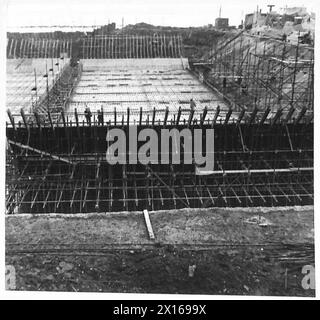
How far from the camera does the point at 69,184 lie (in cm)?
1277

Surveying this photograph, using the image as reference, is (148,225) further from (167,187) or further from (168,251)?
(167,187)

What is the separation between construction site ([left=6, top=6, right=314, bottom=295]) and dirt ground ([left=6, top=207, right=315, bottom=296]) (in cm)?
3

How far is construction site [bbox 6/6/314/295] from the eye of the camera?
8938 millimetres

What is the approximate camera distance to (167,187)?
12438 mm

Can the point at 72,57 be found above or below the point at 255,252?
above

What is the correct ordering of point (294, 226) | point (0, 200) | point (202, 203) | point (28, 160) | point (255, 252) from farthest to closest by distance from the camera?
point (28, 160)
point (202, 203)
point (294, 226)
point (255, 252)
point (0, 200)

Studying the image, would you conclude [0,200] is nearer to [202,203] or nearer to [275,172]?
[202,203]

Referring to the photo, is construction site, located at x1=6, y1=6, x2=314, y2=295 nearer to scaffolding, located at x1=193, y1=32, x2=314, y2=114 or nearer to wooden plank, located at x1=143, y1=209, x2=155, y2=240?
wooden plank, located at x1=143, y1=209, x2=155, y2=240

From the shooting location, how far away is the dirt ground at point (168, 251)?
26.8 ft

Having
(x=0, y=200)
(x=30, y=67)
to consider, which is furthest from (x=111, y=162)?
(x=30, y=67)

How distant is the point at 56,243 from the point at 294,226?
17.6 feet

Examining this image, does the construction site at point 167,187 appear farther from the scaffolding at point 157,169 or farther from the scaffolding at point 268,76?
the scaffolding at point 268,76

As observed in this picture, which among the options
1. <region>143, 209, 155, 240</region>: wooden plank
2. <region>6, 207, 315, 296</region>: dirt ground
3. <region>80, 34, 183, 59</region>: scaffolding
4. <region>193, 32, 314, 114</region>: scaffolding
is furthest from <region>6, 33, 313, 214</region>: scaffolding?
<region>80, 34, 183, 59</region>: scaffolding

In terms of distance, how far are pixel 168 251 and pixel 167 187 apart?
3.61 meters
